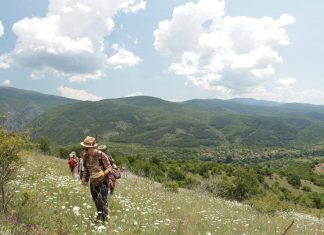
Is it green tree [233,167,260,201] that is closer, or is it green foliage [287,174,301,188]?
green tree [233,167,260,201]

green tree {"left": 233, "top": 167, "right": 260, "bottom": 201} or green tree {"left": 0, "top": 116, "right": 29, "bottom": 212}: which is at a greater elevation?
green tree {"left": 0, "top": 116, "right": 29, "bottom": 212}

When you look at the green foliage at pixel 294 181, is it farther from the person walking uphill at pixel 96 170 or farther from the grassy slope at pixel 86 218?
the person walking uphill at pixel 96 170

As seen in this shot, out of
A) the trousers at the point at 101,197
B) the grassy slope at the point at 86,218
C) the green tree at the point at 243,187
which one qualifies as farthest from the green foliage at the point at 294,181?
the trousers at the point at 101,197

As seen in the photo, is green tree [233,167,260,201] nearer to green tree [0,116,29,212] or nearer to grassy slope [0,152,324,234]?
grassy slope [0,152,324,234]

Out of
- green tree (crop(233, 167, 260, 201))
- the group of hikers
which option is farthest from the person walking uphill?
green tree (crop(233, 167, 260, 201))

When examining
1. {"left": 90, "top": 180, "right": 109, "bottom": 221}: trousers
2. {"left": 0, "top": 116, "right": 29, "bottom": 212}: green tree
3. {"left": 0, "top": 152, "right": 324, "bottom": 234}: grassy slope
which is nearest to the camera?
{"left": 0, "top": 152, "right": 324, "bottom": 234}: grassy slope

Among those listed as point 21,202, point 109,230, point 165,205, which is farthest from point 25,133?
point 165,205

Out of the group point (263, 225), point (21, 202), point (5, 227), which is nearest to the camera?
point (5, 227)

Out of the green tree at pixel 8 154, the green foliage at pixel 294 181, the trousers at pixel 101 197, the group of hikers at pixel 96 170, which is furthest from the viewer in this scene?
the green foliage at pixel 294 181

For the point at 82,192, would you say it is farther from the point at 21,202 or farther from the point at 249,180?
the point at 249,180

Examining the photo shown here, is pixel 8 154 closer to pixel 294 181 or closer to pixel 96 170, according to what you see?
pixel 96 170

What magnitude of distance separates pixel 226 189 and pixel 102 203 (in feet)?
84.1

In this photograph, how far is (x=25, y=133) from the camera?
8.44m

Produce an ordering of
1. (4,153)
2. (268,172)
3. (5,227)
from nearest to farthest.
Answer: (5,227), (4,153), (268,172)
